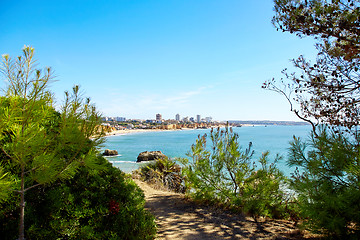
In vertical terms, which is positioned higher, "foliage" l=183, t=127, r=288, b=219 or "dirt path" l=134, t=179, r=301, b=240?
"foliage" l=183, t=127, r=288, b=219

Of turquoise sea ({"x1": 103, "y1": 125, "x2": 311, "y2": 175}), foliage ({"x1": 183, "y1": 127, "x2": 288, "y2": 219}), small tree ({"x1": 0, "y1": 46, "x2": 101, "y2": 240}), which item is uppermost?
small tree ({"x1": 0, "y1": 46, "x2": 101, "y2": 240})

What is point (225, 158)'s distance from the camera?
5.26 meters

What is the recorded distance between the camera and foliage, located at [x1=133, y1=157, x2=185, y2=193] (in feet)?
27.9

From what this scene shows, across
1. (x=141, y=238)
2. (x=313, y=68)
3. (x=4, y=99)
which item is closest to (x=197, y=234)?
(x=141, y=238)

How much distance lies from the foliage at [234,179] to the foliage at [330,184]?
1.11m

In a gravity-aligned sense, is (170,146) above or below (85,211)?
below

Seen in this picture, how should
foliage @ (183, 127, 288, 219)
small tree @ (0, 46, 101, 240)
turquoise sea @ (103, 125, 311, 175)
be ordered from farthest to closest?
turquoise sea @ (103, 125, 311, 175), foliage @ (183, 127, 288, 219), small tree @ (0, 46, 101, 240)

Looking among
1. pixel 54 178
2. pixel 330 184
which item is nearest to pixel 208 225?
pixel 330 184

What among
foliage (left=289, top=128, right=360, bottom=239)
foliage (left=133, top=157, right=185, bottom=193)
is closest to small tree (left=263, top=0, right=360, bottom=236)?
foliage (left=289, top=128, right=360, bottom=239)

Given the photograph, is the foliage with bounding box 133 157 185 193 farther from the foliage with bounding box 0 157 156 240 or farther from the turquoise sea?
the foliage with bounding box 0 157 156 240

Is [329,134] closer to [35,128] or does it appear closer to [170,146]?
[35,128]

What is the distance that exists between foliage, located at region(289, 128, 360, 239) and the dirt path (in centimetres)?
102

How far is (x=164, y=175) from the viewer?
30.8 ft

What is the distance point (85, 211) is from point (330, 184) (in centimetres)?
343
